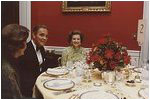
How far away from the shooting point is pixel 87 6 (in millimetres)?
2588

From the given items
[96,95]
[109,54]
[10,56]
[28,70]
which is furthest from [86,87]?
[28,70]

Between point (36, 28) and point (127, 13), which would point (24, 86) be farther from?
point (127, 13)

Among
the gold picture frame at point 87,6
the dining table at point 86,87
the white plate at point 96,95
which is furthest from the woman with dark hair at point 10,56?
the gold picture frame at point 87,6

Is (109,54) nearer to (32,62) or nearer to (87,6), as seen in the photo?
(32,62)

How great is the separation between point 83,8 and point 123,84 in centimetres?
143

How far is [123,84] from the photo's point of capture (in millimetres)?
1358

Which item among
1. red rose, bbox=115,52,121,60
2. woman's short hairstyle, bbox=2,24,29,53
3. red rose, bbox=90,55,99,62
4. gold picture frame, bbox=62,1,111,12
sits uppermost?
gold picture frame, bbox=62,1,111,12

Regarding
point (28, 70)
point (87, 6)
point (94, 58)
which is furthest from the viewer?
point (87, 6)

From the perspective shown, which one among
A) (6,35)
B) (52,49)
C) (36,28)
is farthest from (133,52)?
(6,35)

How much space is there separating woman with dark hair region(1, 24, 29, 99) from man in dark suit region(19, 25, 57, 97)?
21.9 inches

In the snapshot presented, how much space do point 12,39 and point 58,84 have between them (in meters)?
0.40

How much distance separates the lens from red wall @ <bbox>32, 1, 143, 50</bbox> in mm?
2537

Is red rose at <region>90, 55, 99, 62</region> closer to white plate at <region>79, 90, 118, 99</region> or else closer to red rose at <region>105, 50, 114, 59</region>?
red rose at <region>105, 50, 114, 59</region>

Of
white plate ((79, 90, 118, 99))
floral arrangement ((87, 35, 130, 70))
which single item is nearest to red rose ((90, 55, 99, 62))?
floral arrangement ((87, 35, 130, 70))
